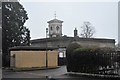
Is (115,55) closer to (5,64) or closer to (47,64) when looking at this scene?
(47,64)

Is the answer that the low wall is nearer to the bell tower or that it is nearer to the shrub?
the shrub

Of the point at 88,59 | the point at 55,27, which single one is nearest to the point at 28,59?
the point at 88,59

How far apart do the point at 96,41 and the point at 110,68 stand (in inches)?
1488

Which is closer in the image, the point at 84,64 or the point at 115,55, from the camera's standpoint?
the point at 115,55

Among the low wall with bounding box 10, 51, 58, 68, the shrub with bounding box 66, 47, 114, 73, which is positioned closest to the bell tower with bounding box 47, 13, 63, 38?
the low wall with bounding box 10, 51, 58, 68

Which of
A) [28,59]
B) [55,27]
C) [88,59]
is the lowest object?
[28,59]

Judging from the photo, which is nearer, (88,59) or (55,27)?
(88,59)

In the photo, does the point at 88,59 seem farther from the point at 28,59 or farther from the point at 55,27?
the point at 55,27

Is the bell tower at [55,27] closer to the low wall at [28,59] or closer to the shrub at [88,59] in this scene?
the low wall at [28,59]

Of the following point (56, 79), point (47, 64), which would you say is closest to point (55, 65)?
point (47, 64)

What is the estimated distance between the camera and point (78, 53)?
2414 centimetres

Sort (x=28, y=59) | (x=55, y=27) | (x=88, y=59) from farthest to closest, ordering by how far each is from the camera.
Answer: (x=55, y=27)
(x=28, y=59)
(x=88, y=59)

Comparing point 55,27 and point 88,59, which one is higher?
point 55,27

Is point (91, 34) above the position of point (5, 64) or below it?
above
